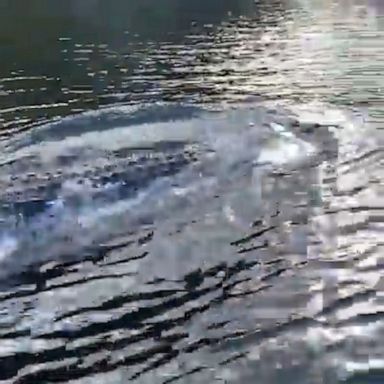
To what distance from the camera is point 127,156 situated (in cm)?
1562

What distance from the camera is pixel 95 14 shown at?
3684 centimetres

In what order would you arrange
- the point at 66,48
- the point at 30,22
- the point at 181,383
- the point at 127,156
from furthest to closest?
the point at 30,22 < the point at 66,48 < the point at 127,156 < the point at 181,383

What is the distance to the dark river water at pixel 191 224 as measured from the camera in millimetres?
9070

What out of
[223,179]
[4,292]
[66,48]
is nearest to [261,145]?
[223,179]

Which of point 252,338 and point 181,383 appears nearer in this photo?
point 181,383

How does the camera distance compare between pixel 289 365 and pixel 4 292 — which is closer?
pixel 289 365

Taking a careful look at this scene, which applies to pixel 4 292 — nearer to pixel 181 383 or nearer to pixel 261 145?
pixel 181 383

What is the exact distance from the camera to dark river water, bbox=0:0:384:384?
357 inches

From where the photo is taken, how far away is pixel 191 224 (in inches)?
488

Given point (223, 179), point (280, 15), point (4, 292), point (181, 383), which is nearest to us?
point (181, 383)

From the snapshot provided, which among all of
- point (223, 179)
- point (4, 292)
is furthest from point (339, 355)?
point (223, 179)

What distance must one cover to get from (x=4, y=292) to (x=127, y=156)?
559 cm

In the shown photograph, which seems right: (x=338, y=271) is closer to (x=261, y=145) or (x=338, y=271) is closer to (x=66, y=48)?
(x=261, y=145)

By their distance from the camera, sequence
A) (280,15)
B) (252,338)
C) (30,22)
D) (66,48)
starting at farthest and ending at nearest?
(280,15) → (30,22) → (66,48) → (252,338)
